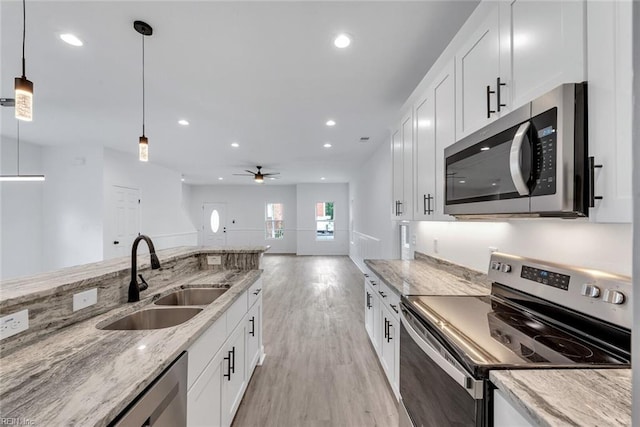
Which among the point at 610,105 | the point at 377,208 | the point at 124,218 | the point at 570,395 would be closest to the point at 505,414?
the point at 570,395

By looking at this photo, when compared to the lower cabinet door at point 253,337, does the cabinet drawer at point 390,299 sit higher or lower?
higher

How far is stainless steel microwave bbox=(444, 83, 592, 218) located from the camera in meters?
0.90

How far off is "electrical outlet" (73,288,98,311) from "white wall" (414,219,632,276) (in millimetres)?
2109

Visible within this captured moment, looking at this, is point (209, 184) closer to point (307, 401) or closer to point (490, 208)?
point (307, 401)

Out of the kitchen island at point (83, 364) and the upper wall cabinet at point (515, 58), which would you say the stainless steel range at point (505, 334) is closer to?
the upper wall cabinet at point (515, 58)

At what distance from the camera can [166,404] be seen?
3.33 ft

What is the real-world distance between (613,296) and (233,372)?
1984 mm

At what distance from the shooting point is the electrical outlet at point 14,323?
1.05m

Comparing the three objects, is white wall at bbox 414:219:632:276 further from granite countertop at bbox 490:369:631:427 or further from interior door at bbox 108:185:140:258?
interior door at bbox 108:185:140:258

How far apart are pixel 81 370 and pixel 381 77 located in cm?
279

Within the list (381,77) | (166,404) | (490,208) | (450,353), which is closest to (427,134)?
(381,77)

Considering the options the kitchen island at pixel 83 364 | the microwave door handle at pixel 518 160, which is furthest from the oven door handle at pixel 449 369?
the kitchen island at pixel 83 364

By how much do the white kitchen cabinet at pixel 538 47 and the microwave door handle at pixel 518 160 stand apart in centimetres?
16

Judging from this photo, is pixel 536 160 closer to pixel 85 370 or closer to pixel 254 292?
pixel 85 370
